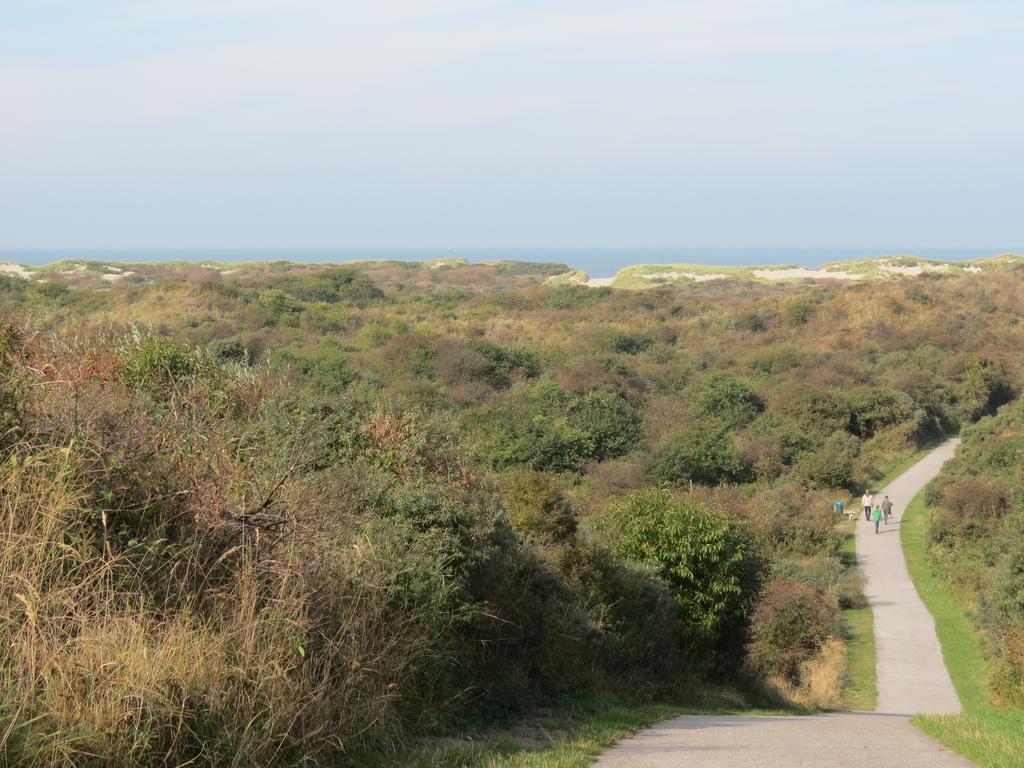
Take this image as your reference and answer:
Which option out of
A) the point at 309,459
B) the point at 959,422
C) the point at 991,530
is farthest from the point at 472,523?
the point at 959,422

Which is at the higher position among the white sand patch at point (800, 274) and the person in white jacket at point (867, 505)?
the white sand patch at point (800, 274)

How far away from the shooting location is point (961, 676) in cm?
2028

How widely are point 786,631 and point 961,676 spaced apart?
321 centimetres

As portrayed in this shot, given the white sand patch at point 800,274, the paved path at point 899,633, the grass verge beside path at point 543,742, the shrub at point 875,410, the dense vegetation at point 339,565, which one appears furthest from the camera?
the white sand patch at point 800,274

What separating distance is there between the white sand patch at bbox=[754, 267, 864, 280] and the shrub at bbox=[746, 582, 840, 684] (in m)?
89.1

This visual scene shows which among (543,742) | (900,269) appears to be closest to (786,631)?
(543,742)

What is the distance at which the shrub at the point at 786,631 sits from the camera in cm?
2075

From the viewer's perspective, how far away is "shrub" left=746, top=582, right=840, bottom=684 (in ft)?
68.1

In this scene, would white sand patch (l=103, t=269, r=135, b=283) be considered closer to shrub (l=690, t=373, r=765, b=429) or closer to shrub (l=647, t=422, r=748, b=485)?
shrub (l=690, t=373, r=765, b=429)

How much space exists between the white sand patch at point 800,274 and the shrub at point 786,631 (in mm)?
89095

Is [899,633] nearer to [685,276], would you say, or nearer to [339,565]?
[339,565]

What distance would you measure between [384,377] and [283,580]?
42703 millimetres

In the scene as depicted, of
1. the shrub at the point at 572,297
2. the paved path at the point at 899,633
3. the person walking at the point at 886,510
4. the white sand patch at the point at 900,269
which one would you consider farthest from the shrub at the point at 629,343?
the white sand patch at the point at 900,269

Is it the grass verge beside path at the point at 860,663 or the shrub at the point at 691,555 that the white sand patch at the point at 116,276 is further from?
the shrub at the point at 691,555
